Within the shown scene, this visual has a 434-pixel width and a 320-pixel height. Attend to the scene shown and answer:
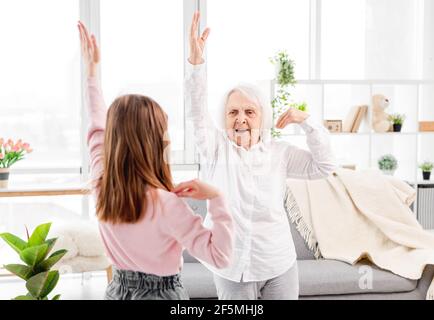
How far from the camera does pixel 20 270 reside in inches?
38.4

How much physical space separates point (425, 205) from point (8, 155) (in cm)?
114

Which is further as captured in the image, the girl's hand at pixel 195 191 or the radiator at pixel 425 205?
the radiator at pixel 425 205

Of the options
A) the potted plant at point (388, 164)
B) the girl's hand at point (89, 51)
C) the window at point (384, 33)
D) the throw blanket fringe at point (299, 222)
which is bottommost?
the throw blanket fringe at point (299, 222)

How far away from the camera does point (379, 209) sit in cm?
146

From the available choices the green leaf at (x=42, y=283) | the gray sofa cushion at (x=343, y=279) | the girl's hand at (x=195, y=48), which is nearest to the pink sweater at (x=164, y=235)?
the girl's hand at (x=195, y=48)

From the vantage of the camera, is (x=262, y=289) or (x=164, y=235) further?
(x=262, y=289)

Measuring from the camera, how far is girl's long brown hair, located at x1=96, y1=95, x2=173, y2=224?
71 cm

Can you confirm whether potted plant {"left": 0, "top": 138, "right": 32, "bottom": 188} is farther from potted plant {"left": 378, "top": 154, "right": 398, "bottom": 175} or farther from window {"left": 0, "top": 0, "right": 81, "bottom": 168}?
potted plant {"left": 378, "top": 154, "right": 398, "bottom": 175}

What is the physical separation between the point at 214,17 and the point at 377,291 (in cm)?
60

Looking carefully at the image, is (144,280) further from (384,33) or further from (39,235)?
(384,33)

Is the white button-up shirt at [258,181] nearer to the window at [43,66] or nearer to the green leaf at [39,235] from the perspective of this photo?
the green leaf at [39,235]

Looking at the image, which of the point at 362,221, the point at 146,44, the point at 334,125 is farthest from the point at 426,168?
the point at 146,44

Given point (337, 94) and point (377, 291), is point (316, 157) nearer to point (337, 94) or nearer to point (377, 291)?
point (377, 291)

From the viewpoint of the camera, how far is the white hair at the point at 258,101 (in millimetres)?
872
